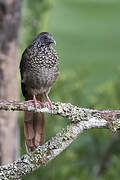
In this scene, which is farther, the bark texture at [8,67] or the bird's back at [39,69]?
the bark texture at [8,67]

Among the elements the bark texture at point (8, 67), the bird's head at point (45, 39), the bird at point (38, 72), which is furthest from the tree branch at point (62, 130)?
the bark texture at point (8, 67)

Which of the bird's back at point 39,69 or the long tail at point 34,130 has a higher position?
the bird's back at point 39,69

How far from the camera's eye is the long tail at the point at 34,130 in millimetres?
4605

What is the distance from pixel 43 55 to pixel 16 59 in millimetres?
818

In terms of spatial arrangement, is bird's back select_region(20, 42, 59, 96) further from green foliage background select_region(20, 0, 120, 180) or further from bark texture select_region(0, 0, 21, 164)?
bark texture select_region(0, 0, 21, 164)

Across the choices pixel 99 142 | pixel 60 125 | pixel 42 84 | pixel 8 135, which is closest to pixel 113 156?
pixel 99 142

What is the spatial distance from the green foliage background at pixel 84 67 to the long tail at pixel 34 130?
98cm

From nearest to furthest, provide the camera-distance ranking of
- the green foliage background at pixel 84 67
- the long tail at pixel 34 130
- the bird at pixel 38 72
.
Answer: the long tail at pixel 34 130
the bird at pixel 38 72
the green foliage background at pixel 84 67

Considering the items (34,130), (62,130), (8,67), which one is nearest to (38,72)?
(34,130)

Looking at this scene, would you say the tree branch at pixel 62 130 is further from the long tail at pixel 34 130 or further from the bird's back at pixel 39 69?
the bird's back at pixel 39 69

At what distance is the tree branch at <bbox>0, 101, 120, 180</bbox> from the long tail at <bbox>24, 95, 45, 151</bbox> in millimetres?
693

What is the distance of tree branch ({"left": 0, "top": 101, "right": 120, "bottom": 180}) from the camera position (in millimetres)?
3578

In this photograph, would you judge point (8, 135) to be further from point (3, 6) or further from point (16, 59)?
point (3, 6)

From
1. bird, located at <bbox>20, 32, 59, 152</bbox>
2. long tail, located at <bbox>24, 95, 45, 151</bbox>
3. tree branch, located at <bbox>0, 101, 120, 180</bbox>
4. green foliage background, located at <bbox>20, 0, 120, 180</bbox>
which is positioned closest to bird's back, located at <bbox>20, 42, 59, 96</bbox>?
bird, located at <bbox>20, 32, 59, 152</bbox>
